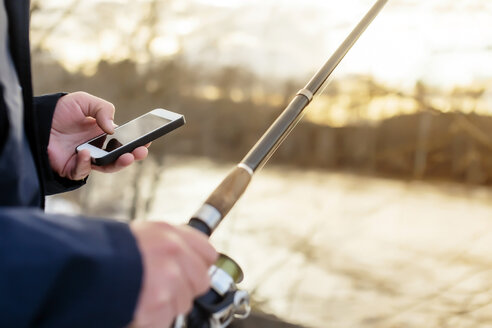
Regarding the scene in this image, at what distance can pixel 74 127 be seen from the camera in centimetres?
89

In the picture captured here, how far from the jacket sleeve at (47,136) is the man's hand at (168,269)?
16.3 inches

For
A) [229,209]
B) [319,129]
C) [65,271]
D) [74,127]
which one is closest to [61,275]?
[65,271]

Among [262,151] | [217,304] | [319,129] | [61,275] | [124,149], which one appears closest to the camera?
[61,275]

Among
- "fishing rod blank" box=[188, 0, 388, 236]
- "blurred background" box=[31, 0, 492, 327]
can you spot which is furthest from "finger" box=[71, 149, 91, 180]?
"blurred background" box=[31, 0, 492, 327]

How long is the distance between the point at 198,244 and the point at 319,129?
87.2 inches

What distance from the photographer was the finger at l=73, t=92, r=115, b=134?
85 cm

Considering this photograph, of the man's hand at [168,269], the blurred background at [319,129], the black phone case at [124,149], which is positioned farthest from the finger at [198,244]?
the blurred background at [319,129]

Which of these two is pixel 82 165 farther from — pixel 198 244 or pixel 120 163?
pixel 198 244

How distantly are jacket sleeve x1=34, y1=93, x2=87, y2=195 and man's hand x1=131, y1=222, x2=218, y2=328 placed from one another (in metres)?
0.41

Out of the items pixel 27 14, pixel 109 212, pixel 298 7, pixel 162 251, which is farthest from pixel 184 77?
pixel 162 251

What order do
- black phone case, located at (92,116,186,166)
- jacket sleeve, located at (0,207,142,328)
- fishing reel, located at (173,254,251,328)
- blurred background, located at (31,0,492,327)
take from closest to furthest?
1. jacket sleeve, located at (0,207,142,328)
2. fishing reel, located at (173,254,251,328)
3. black phone case, located at (92,116,186,166)
4. blurred background, located at (31,0,492,327)

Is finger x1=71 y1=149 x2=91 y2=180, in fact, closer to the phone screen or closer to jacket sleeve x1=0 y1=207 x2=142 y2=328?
the phone screen

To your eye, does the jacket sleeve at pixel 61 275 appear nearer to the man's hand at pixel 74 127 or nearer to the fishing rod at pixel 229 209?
the fishing rod at pixel 229 209

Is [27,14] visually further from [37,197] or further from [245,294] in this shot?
[245,294]
